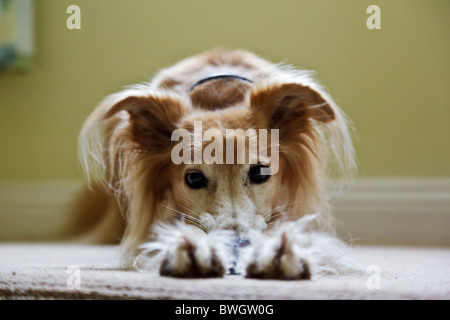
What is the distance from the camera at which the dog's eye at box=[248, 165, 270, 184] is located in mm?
1400

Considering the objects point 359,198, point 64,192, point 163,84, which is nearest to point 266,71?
point 163,84

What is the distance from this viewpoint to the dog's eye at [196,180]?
55.2 inches

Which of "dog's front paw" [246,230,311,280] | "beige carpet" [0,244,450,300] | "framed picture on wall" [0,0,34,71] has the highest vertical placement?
"framed picture on wall" [0,0,34,71]

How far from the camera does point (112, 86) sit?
2498 mm

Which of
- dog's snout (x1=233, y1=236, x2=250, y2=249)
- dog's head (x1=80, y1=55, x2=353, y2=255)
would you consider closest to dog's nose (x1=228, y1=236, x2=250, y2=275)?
dog's snout (x1=233, y1=236, x2=250, y2=249)

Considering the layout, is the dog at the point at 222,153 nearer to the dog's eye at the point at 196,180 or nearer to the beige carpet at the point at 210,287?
the dog's eye at the point at 196,180

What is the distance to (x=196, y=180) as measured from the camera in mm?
1413

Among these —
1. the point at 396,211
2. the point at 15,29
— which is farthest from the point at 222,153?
the point at 15,29

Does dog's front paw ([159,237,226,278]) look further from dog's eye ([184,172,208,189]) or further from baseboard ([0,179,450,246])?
baseboard ([0,179,450,246])

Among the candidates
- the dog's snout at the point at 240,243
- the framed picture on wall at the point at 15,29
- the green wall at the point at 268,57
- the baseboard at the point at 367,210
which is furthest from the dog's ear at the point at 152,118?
the framed picture on wall at the point at 15,29

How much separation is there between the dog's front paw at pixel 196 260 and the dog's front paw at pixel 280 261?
7 cm

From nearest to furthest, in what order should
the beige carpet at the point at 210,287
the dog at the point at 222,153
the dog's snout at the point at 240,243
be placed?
the beige carpet at the point at 210,287 < the dog's snout at the point at 240,243 < the dog at the point at 222,153

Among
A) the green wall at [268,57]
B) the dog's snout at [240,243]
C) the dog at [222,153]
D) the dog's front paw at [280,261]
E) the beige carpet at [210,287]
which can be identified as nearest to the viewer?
the beige carpet at [210,287]
